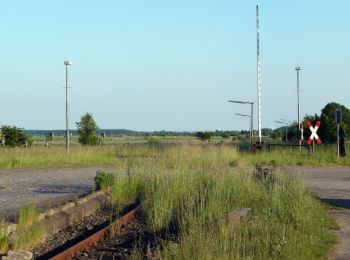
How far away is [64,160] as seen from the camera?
39344mm

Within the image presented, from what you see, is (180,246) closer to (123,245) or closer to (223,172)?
(123,245)

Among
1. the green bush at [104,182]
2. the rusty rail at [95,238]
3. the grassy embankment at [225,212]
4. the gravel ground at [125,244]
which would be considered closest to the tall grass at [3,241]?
the rusty rail at [95,238]

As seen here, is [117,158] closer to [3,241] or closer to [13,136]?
[13,136]

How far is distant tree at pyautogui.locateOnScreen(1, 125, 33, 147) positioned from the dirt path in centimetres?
3443

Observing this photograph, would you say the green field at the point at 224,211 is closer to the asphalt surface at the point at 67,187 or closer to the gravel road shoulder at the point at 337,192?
the gravel road shoulder at the point at 337,192

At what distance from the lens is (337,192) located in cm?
2183

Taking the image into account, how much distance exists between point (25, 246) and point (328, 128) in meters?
48.8

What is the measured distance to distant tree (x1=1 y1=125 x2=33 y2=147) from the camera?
59975 mm

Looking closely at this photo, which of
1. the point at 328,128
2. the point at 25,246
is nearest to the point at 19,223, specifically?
the point at 25,246

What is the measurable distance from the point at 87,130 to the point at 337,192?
4498 cm

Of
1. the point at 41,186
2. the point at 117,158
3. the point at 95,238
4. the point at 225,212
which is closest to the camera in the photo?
the point at 95,238

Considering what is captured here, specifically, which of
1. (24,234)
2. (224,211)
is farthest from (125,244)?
(224,211)

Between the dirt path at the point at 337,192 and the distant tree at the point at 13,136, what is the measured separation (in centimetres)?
3443

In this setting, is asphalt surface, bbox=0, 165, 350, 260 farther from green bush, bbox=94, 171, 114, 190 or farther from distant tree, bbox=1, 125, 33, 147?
distant tree, bbox=1, 125, 33, 147
